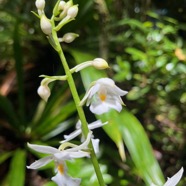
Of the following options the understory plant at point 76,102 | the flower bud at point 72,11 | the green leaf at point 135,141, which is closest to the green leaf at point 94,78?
the green leaf at point 135,141

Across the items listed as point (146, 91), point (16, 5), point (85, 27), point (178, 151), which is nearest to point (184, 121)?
point (178, 151)

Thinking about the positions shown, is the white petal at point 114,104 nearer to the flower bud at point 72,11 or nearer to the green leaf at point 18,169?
the flower bud at point 72,11

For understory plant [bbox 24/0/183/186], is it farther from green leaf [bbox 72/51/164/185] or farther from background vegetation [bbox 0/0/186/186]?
background vegetation [bbox 0/0/186/186]

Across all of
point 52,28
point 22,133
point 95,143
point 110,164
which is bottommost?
point 110,164

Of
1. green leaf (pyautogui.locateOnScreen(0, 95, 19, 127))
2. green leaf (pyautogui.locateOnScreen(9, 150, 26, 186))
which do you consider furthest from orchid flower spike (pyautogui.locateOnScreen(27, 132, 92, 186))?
green leaf (pyautogui.locateOnScreen(0, 95, 19, 127))

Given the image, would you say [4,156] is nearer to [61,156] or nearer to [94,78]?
[94,78]

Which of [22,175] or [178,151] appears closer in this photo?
[22,175]

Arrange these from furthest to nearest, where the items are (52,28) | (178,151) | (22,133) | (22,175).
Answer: (178,151), (22,133), (22,175), (52,28)

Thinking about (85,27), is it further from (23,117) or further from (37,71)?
(23,117)
